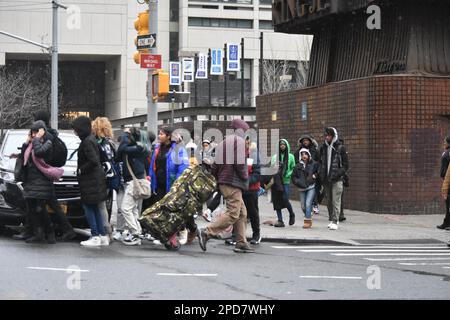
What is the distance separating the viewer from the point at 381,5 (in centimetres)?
1994

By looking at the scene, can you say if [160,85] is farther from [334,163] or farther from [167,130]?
[334,163]

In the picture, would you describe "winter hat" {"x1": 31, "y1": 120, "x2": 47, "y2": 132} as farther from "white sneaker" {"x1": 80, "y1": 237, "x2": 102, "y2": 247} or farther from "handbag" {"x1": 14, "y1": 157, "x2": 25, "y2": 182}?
"white sneaker" {"x1": 80, "y1": 237, "x2": 102, "y2": 247}

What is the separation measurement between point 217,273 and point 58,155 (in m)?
4.10

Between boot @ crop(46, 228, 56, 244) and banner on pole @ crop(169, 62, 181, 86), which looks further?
banner on pole @ crop(169, 62, 181, 86)

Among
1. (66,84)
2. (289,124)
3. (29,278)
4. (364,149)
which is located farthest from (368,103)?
(66,84)

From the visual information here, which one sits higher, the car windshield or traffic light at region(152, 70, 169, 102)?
traffic light at region(152, 70, 169, 102)

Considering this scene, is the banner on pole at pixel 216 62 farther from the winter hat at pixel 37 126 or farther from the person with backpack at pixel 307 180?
the winter hat at pixel 37 126

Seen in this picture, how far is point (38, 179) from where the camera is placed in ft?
42.1

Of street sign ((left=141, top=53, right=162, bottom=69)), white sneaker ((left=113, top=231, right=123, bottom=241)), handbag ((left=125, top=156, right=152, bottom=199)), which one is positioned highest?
street sign ((left=141, top=53, right=162, bottom=69))

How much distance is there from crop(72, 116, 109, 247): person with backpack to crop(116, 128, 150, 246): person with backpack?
525mm

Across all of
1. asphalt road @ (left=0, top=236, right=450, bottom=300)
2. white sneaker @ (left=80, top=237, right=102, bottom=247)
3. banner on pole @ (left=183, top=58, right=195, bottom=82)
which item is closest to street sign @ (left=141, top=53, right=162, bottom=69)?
asphalt road @ (left=0, top=236, right=450, bottom=300)

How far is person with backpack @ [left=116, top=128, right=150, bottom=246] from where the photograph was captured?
13117mm

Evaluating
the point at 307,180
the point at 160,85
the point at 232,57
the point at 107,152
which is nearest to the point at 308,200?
the point at 307,180
